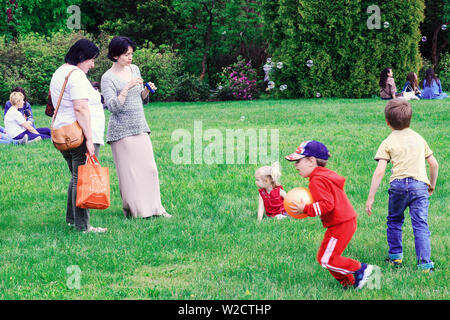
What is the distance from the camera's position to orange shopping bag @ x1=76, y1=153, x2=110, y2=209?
5.21m

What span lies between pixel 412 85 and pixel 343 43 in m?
3.23

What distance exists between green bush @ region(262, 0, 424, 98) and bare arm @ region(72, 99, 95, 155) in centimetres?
1608

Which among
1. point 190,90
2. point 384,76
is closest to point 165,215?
point 384,76

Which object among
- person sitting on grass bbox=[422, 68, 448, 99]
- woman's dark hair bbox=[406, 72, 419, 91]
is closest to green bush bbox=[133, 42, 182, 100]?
woman's dark hair bbox=[406, 72, 419, 91]

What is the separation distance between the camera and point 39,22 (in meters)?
33.2

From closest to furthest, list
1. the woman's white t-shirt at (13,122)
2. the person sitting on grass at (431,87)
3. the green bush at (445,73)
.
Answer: the woman's white t-shirt at (13,122), the person sitting on grass at (431,87), the green bush at (445,73)

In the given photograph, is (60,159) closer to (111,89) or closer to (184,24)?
(111,89)

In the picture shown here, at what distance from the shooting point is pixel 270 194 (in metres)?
6.24

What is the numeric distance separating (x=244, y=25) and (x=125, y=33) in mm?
6214

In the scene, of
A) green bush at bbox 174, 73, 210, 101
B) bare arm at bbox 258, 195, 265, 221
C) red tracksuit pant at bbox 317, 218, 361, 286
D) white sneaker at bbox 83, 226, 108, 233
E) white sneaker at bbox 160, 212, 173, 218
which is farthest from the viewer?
green bush at bbox 174, 73, 210, 101

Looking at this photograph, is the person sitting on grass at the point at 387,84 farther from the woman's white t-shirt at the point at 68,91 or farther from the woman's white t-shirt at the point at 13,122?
the woman's white t-shirt at the point at 68,91

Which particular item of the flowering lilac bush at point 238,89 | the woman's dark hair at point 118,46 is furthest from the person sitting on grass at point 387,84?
the woman's dark hair at point 118,46

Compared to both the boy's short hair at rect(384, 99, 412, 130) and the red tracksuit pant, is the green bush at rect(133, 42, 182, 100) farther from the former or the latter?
the red tracksuit pant

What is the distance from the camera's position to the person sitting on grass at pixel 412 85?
60.1 ft
